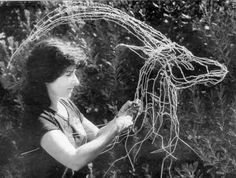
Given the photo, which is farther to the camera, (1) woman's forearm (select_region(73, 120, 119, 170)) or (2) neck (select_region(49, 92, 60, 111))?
(2) neck (select_region(49, 92, 60, 111))

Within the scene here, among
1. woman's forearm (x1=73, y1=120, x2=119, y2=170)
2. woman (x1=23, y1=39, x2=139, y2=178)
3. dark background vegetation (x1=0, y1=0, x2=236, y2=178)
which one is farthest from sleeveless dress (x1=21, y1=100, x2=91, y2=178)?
dark background vegetation (x1=0, y1=0, x2=236, y2=178)

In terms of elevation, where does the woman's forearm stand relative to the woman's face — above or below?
below

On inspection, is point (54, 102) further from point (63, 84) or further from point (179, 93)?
point (179, 93)

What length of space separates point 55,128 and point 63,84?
195 mm

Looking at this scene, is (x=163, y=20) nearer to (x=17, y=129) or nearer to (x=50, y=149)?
(x=17, y=129)

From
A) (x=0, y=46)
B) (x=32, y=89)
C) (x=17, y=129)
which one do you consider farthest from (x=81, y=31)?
(x=32, y=89)

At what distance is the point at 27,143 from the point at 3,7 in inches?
59.8

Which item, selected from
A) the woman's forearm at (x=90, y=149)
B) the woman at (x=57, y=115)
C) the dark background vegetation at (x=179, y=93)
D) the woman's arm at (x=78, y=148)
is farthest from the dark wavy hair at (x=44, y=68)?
the dark background vegetation at (x=179, y=93)

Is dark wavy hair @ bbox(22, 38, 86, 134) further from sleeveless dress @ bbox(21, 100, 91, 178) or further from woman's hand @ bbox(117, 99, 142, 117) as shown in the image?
woman's hand @ bbox(117, 99, 142, 117)

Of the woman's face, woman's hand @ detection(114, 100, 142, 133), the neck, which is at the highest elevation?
the woman's face

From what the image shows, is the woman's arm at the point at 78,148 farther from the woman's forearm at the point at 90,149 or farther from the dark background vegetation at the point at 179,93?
the dark background vegetation at the point at 179,93

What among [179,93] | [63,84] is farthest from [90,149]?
[179,93]

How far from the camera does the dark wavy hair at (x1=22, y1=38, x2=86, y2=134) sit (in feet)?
8.13

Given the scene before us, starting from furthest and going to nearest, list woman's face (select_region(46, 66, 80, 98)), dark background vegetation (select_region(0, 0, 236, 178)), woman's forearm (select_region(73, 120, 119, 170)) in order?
dark background vegetation (select_region(0, 0, 236, 178)), woman's face (select_region(46, 66, 80, 98)), woman's forearm (select_region(73, 120, 119, 170))
